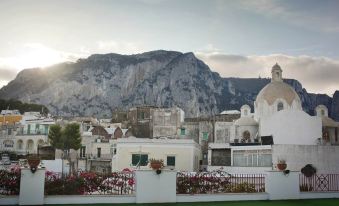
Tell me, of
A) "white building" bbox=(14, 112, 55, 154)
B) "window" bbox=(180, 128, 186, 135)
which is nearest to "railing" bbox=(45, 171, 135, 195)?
"window" bbox=(180, 128, 186, 135)

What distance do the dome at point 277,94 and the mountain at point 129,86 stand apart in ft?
303

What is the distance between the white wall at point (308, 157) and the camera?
3719 centimetres

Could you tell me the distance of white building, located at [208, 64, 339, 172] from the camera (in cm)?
3731

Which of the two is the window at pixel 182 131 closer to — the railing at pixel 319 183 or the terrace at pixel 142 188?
the railing at pixel 319 183

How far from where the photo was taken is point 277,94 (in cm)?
5106

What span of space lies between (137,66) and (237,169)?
443ft

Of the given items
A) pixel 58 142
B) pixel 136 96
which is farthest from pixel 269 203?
pixel 136 96

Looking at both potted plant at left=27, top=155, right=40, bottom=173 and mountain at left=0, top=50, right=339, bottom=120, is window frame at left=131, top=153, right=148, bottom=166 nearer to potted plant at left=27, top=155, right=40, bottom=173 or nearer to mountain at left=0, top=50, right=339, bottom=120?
potted plant at left=27, top=155, right=40, bottom=173

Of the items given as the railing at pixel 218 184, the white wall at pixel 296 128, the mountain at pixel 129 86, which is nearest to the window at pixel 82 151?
the white wall at pixel 296 128

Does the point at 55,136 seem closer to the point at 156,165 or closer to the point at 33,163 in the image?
the point at 33,163

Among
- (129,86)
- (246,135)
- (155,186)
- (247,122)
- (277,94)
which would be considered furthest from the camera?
(129,86)

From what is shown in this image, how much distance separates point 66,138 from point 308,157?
1271 inches

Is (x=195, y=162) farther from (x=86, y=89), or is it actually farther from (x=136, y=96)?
(x=86, y=89)

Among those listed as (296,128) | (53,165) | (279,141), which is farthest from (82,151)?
(296,128)
